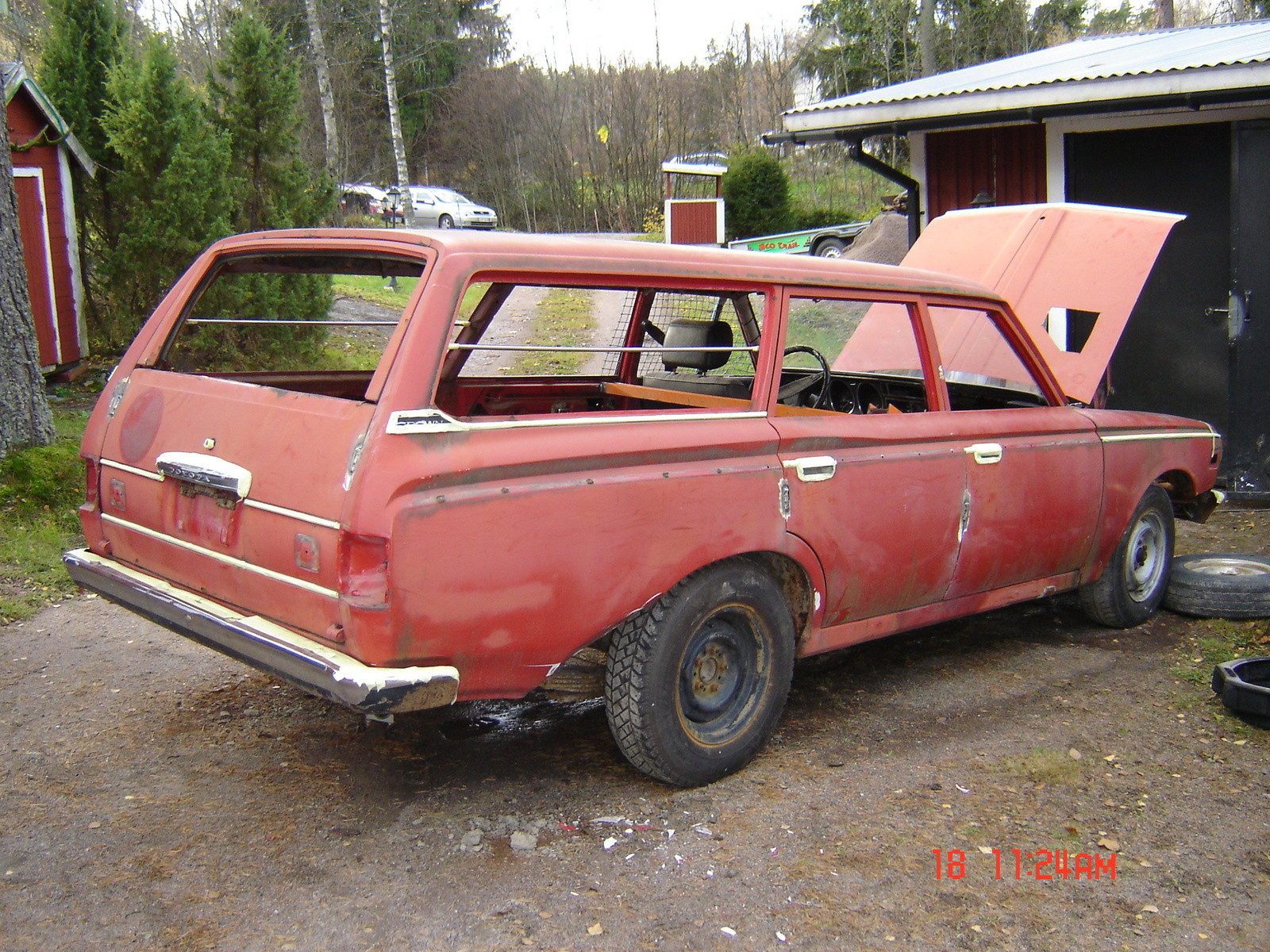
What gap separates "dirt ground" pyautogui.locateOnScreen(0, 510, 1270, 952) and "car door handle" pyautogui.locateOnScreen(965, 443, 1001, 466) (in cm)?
97

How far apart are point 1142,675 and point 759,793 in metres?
2.10

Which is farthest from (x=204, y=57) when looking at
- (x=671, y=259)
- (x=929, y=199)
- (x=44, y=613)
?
(x=671, y=259)

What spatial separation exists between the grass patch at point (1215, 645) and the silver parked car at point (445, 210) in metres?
26.0

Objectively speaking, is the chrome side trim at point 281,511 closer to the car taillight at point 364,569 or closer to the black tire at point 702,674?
the car taillight at point 364,569

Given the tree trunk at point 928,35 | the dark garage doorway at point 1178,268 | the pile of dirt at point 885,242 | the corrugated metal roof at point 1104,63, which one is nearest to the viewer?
the corrugated metal roof at point 1104,63

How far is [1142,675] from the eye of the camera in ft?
15.0

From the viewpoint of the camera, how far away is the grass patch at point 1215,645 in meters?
4.61

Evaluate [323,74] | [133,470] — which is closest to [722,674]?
[133,470]

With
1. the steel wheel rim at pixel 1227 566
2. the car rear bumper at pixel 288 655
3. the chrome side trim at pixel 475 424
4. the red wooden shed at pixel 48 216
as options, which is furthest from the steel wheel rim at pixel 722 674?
the red wooden shed at pixel 48 216

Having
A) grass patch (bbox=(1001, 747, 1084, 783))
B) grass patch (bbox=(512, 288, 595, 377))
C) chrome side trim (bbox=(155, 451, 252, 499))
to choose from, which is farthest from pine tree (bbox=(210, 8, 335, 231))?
grass patch (bbox=(1001, 747, 1084, 783))

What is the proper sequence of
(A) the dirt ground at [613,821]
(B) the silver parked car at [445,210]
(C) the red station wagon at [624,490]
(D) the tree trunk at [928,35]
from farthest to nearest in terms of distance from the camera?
(B) the silver parked car at [445,210] → (D) the tree trunk at [928,35] → (C) the red station wagon at [624,490] → (A) the dirt ground at [613,821]

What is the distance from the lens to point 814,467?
360 centimetres

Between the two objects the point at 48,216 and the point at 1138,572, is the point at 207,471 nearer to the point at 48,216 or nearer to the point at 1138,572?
the point at 1138,572

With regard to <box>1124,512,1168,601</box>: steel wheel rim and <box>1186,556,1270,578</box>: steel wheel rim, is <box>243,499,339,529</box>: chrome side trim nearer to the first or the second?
<box>1124,512,1168,601</box>: steel wheel rim
